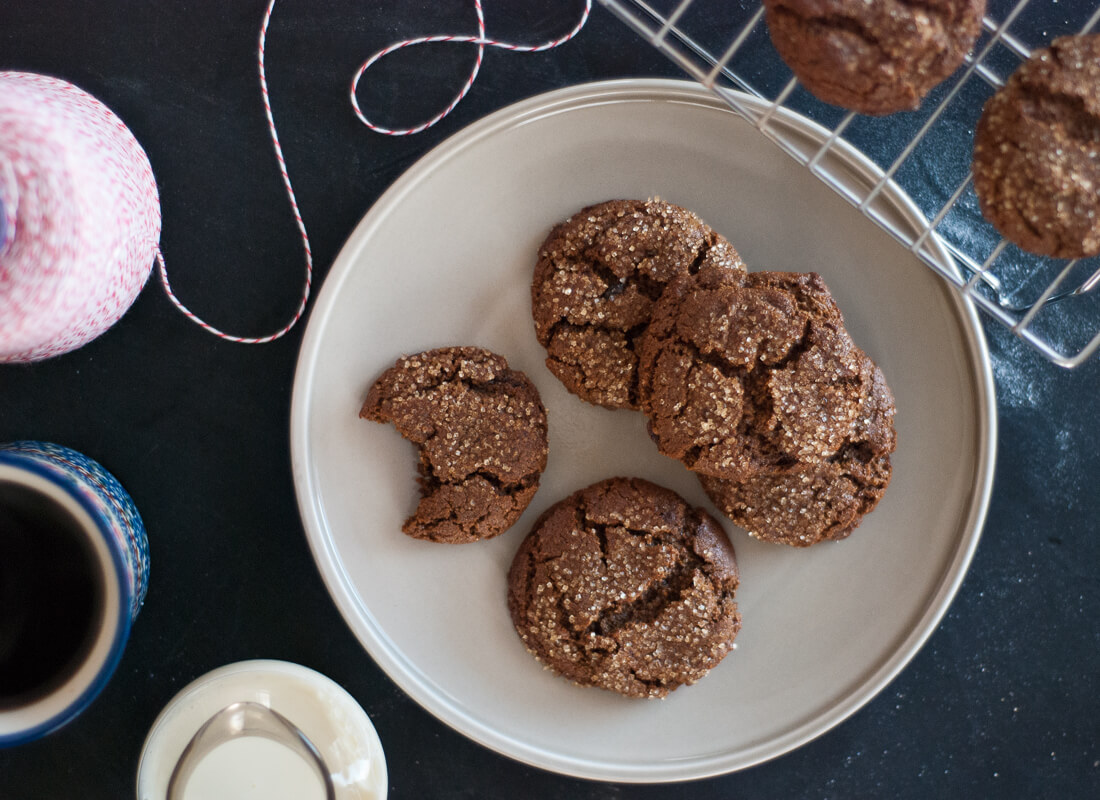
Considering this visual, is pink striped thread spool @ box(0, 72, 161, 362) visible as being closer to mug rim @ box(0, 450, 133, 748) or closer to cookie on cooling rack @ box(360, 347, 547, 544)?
mug rim @ box(0, 450, 133, 748)

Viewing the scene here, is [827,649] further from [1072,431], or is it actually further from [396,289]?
[396,289]

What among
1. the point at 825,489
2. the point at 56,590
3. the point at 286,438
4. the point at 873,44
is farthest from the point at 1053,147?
the point at 56,590

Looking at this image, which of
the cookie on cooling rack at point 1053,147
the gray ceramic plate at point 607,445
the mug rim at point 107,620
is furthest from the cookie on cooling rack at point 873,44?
the mug rim at point 107,620

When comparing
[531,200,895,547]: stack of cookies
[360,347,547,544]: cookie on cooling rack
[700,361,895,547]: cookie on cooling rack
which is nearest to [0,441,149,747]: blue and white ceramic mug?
[360,347,547,544]: cookie on cooling rack

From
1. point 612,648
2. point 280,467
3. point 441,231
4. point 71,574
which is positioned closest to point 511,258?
point 441,231

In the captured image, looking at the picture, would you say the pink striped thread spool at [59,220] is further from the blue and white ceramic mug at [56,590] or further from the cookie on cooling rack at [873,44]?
the cookie on cooling rack at [873,44]

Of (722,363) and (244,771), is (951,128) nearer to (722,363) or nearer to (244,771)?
(722,363)
